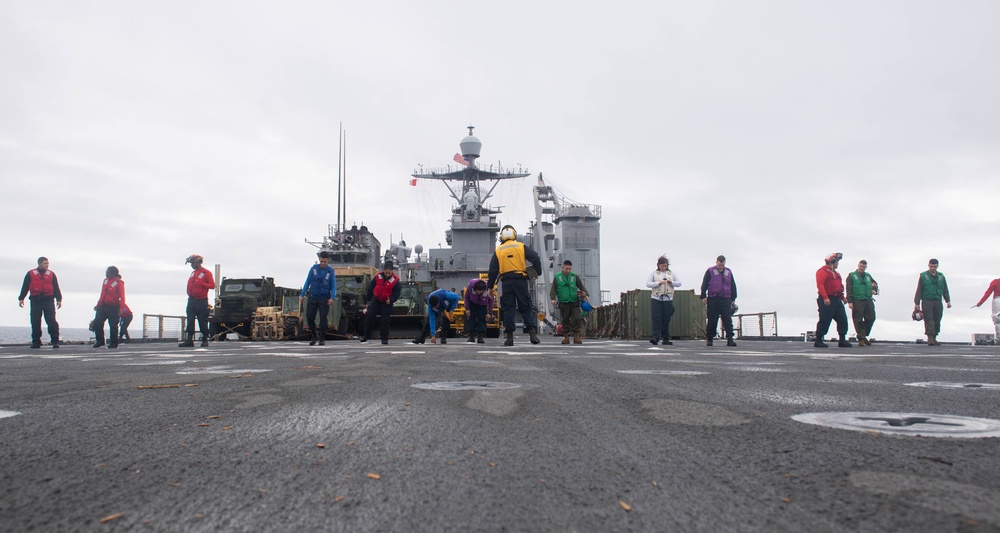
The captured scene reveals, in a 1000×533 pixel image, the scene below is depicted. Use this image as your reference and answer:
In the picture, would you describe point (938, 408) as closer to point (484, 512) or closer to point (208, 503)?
point (484, 512)

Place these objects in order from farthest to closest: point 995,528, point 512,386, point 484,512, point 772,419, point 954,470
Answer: point 512,386 → point 772,419 → point 954,470 → point 484,512 → point 995,528

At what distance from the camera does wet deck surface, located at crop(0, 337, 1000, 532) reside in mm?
1520

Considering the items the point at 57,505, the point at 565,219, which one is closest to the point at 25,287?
the point at 57,505

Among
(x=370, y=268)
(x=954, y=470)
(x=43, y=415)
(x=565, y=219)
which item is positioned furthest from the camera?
(x=565, y=219)

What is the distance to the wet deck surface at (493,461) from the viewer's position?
59.8 inches

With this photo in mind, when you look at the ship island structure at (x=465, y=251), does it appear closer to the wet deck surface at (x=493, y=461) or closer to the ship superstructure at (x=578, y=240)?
the ship superstructure at (x=578, y=240)

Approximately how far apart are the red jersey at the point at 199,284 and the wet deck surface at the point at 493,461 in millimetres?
10225

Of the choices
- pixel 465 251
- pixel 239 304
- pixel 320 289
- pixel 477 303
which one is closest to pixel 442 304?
pixel 477 303

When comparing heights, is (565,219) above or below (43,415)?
above

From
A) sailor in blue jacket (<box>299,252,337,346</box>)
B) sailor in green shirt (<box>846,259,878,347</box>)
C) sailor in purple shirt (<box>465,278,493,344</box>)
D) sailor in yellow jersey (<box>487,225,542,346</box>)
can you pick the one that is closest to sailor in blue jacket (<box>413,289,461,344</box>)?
sailor in purple shirt (<box>465,278,493,344</box>)

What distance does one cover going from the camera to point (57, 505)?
1618 millimetres

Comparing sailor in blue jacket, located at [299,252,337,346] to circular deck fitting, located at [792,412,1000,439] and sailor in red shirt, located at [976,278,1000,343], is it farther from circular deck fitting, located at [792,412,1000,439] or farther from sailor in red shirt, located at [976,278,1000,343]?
sailor in red shirt, located at [976,278,1000,343]

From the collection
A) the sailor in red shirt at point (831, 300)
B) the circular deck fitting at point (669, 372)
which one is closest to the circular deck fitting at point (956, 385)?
the circular deck fitting at point (669, 372)

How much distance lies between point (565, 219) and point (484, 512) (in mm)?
47818
